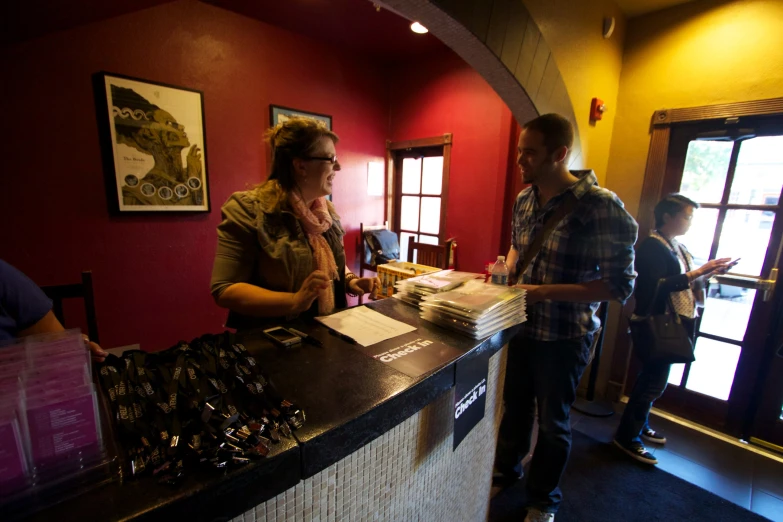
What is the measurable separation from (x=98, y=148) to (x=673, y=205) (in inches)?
136

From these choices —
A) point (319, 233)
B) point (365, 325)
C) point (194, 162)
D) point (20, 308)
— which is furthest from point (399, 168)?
point (20, 308)

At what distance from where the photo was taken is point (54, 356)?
1.63 ft

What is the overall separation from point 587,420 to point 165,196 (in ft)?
11.0

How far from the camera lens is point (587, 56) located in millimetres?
1953

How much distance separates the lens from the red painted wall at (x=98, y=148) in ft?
6.17

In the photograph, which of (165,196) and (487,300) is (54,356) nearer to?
(487,300)

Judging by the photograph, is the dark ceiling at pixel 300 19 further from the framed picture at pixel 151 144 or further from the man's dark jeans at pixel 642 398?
the man's dark jeans at pixel 642 398

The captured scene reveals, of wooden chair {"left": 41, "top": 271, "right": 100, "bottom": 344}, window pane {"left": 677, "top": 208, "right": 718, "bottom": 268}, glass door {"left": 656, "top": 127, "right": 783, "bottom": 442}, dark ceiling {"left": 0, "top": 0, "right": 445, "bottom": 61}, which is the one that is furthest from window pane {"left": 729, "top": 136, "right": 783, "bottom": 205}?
wooden chair {"left": 41, "top": 271, "right": 100, "bottom": 344}

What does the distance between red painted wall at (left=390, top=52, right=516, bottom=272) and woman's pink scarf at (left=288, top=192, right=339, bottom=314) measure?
1.92m

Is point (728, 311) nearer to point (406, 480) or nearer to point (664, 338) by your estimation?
point (664, 338)

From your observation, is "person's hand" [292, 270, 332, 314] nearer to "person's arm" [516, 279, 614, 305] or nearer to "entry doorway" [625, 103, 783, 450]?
"person's arm" [516, 279, 614, 305]

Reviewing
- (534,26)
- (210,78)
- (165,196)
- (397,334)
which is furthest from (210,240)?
(534,26)

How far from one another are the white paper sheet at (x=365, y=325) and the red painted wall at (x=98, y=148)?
6.63 feet

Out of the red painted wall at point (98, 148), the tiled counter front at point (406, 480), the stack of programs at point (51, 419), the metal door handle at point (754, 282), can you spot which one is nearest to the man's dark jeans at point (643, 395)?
the metal door handle at point (754, 282)
